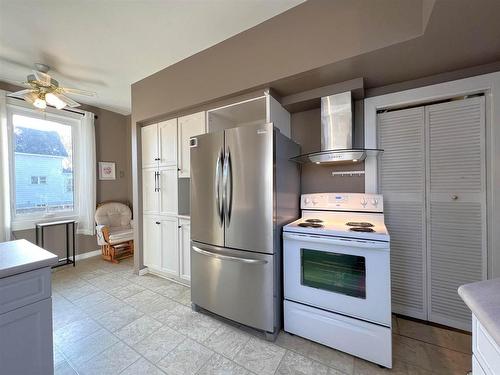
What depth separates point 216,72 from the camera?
2193 mm

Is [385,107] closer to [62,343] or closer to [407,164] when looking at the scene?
[407,164]

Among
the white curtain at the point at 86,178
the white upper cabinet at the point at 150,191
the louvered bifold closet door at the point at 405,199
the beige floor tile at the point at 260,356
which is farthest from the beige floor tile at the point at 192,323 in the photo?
the white curtain at the point at 86,178

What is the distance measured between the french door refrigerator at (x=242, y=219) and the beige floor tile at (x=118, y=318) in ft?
1.96

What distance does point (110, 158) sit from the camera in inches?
164

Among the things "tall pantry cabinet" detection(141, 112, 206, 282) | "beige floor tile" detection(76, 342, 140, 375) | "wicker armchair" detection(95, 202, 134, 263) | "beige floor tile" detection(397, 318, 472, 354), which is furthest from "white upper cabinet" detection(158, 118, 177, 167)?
"beige floor tile" detection(397, 318, 472, 354)

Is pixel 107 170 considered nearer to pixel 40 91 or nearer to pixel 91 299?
pixel 40 91

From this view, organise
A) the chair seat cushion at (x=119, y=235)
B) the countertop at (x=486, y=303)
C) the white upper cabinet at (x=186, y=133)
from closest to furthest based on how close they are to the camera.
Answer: the countertop at (x=486, y=303)
the white upper cabinet at (x=186, y=133)
the chair seat cushion at (x=119, y=235)

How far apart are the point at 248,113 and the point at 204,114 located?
51 cm

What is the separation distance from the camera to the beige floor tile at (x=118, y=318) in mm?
1913

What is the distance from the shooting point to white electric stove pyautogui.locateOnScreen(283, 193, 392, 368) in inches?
55.7

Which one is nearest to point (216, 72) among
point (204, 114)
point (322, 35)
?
point (204, 114)

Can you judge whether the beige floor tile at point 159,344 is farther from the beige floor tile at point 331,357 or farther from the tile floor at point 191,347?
the beige floor tile at point 331,357

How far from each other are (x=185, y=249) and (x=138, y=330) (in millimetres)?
939

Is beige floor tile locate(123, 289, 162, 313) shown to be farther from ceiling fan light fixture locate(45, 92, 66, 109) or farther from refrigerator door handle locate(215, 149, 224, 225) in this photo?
ceiling fan light fixture locate(45, 92, 66, 109)
